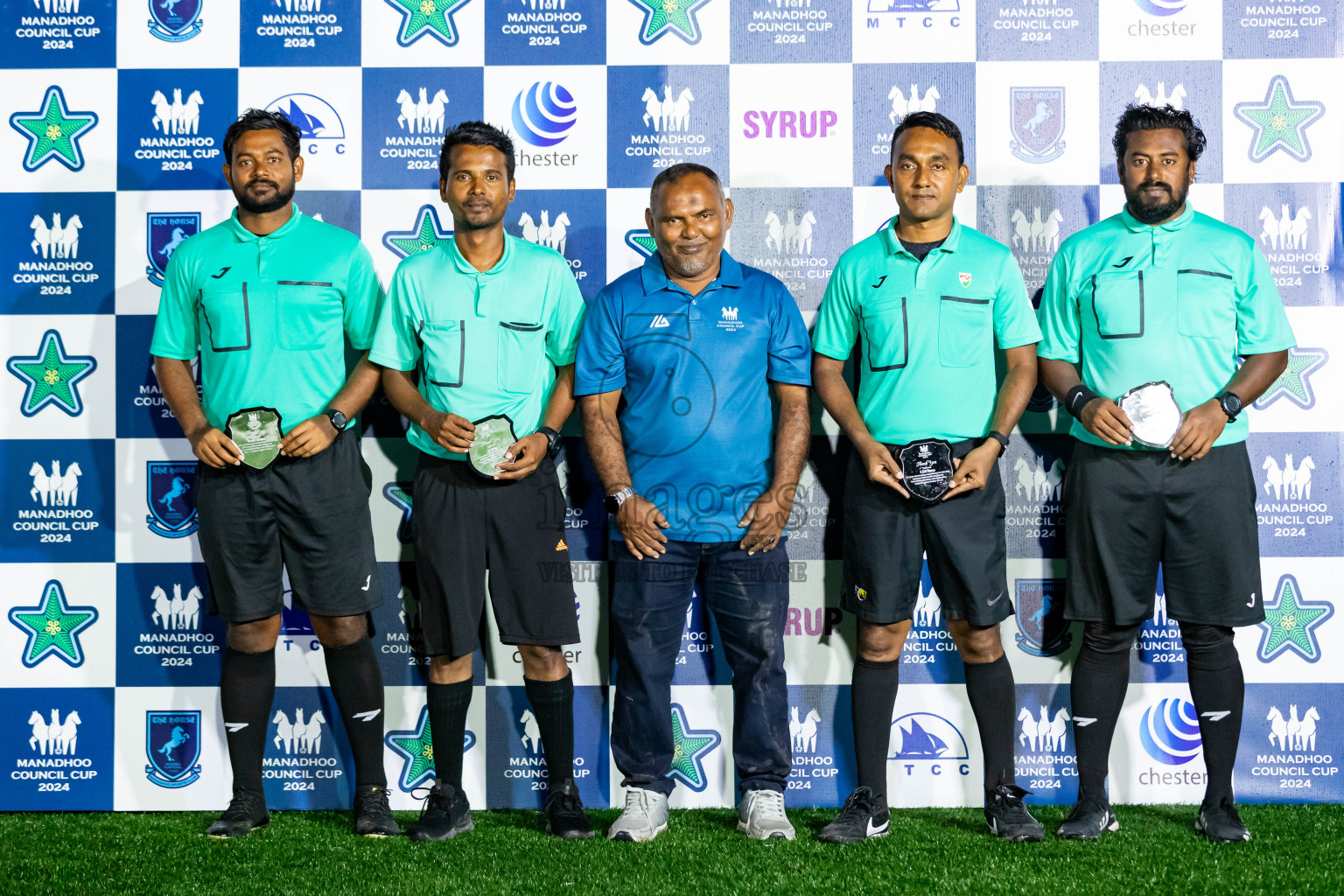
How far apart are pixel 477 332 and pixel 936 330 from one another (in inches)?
49.7

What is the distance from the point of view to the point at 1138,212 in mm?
2783

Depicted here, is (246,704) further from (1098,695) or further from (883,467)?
(1098,695)

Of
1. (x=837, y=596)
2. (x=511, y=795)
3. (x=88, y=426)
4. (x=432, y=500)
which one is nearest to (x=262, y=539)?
(x=432, y=500)

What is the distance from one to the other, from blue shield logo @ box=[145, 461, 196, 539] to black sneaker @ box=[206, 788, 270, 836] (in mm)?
867

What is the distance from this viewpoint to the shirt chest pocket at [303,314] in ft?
9.22

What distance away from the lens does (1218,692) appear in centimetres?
271

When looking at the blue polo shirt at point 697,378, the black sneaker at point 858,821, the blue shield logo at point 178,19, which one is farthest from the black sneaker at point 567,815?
the blue shield logo at point 178,19

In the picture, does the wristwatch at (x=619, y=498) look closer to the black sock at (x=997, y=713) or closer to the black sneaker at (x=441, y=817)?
the black sneaker at (x=441, y=817)

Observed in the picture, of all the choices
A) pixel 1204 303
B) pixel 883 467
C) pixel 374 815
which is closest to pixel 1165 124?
pixel 1204 303

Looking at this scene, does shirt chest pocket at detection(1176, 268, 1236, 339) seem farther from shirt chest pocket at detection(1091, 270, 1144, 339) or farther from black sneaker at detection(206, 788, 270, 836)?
black sneaker at detection(206, 788, 270, 836)

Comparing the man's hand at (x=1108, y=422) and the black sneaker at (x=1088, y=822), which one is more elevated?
the man's hand at (x=1108, y=422)

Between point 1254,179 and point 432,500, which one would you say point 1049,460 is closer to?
point 1254,179

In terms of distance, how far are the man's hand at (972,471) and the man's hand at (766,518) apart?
42cm

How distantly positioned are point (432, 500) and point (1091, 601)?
6.01 ft
